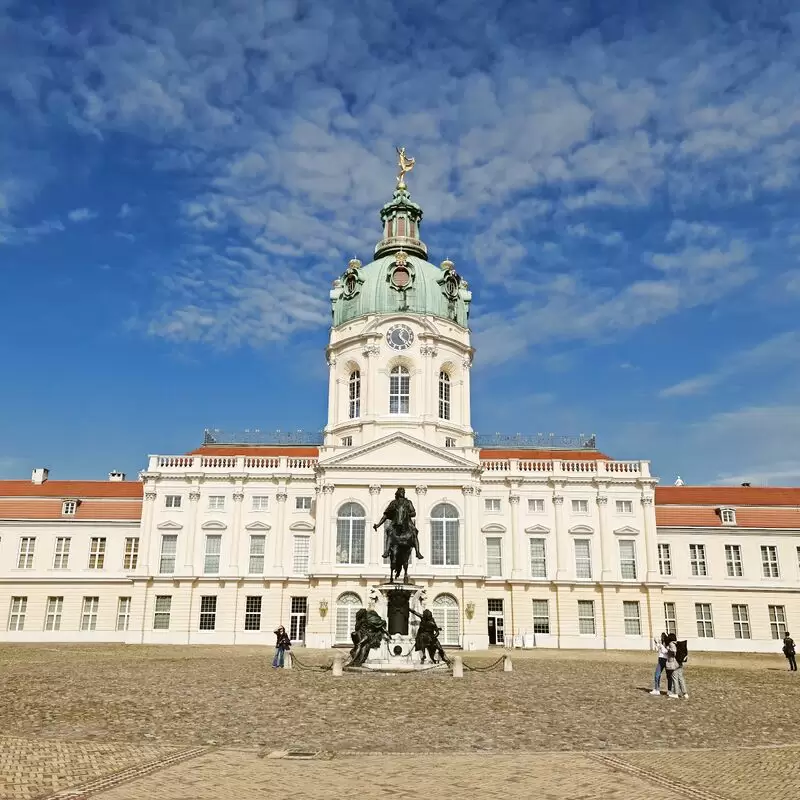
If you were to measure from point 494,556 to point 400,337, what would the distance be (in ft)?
58.2

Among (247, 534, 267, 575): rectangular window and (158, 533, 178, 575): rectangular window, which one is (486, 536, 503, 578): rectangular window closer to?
(247, 534, 267, 575): rectangular window

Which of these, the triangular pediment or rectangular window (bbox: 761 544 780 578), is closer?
the triangular pediment

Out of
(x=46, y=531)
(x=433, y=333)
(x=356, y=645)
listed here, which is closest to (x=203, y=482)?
(x=46, y=531)

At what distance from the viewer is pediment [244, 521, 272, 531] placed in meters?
53.3

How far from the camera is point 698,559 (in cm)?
5388

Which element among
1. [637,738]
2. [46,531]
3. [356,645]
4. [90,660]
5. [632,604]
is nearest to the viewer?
[637,738]

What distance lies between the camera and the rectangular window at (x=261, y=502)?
54.0 m

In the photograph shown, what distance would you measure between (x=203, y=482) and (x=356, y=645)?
29.5 metres

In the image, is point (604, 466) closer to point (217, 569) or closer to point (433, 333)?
point (433, 333)

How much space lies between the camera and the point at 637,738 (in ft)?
46.8

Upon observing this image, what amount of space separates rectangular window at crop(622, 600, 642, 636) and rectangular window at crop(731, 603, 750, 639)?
7105 millimetres

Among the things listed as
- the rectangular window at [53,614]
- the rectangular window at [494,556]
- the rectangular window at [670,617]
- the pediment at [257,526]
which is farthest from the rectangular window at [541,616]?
the rectangular window at [53,614]

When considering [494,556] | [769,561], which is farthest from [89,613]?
[769,561]

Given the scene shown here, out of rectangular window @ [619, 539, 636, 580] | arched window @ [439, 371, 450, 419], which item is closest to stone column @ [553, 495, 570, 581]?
rectangular window @ [619, 539, 636, 580]
